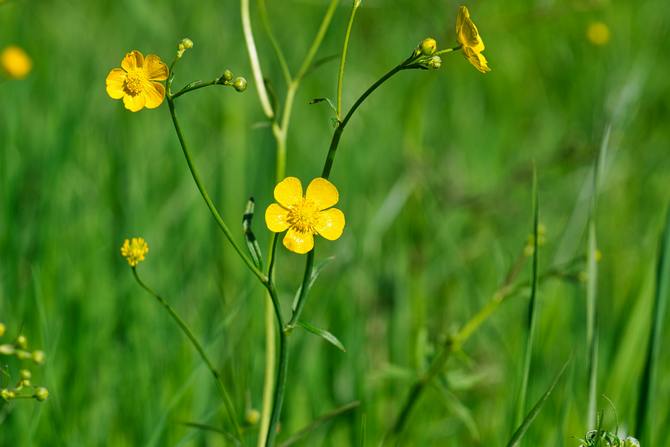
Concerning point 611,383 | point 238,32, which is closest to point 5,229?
point 611,383

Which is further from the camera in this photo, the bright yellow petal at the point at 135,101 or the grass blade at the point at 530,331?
the grass blade at the point at 530,331

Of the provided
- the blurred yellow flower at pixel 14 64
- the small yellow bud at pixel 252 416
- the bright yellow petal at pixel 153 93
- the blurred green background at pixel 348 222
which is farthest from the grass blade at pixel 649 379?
the blurred yellow flower at pixel 14 64

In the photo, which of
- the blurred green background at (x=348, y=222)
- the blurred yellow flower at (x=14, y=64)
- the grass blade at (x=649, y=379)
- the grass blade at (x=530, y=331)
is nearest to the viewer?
the grass blade at (x=530, y=331)

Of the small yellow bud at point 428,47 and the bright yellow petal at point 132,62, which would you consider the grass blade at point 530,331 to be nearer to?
the small yellow bud at point 428,47

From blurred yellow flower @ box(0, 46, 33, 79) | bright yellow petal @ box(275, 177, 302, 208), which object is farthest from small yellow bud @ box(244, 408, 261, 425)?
blurred yellow flower @ box(0, 46, 33, 79)

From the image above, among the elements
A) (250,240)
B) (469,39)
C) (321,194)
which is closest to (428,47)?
(469,39)

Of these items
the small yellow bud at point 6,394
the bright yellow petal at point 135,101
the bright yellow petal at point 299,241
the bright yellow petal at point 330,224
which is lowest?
the small yellow bud at point 6,394

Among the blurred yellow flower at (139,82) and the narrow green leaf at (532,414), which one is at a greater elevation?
the blurred yellow flower at (139,82)

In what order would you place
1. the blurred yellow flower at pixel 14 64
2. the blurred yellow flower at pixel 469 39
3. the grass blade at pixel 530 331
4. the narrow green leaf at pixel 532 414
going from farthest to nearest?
the blurred yellow flower at pixel 14 64, the grass blade at pixel 530 331, the narrow green leaf at pixel 532 414, the blurred yellow flower at pixel 469 39
